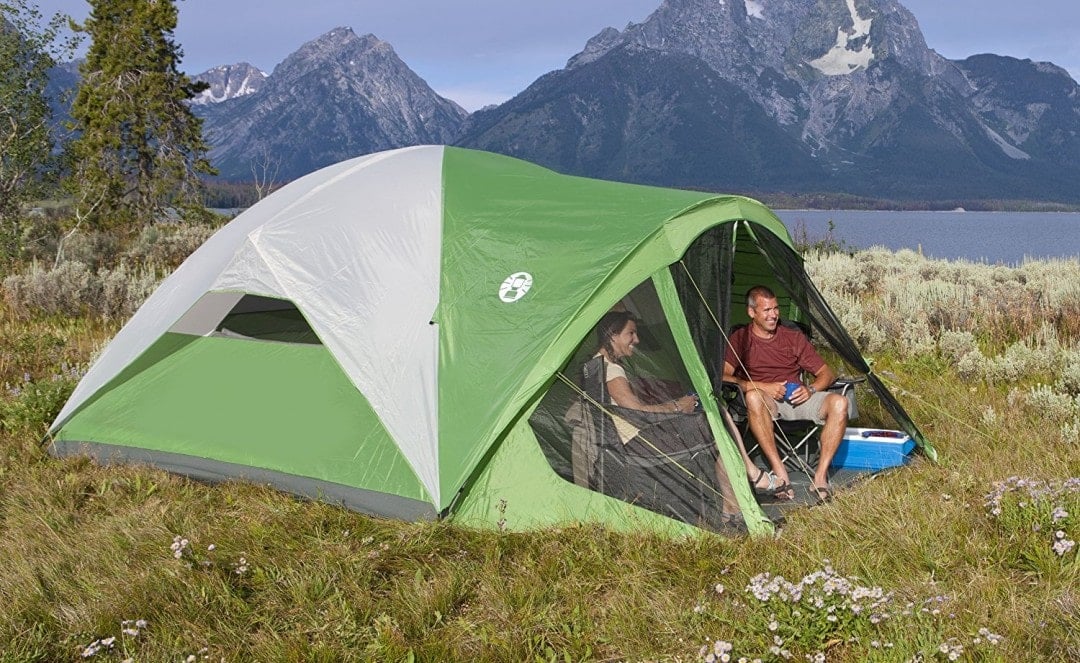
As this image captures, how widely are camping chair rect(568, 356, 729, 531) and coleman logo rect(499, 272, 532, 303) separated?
0.59m

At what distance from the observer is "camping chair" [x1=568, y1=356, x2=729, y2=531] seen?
Answer: 4.94 metres

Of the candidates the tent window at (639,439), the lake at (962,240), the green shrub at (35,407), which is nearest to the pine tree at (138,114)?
the lake at (962,240)

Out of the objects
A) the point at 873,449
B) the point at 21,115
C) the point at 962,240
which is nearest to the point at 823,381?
the point at 873,449

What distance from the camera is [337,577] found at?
4.35 metres

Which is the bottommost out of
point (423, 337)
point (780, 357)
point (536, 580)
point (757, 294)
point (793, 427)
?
point (536, 580)

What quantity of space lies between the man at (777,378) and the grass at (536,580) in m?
0.53

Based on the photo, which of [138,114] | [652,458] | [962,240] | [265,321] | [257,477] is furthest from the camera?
[962,240]

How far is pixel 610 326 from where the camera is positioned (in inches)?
208

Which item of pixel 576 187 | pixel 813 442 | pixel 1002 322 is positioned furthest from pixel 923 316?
pixel 576 187

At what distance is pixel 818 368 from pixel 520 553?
9.11ft

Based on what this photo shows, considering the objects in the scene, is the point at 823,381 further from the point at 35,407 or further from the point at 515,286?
the point at 35,407

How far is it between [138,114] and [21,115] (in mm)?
9748

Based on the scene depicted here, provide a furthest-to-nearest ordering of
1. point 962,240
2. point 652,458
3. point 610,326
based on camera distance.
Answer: point 962,240
point 610,326
point 652,458

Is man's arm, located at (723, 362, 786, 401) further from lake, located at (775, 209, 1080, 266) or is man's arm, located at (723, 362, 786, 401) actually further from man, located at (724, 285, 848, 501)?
lake, located at (775, 209, 1080, 266)
